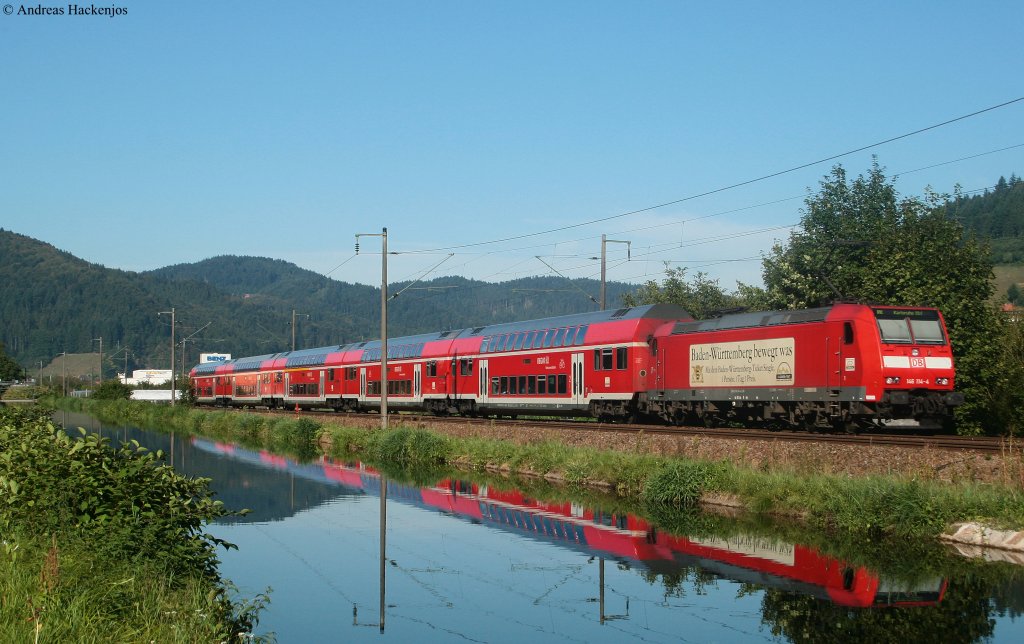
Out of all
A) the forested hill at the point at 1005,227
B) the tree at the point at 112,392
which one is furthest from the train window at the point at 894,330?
the forested hill at the point at 1005,227

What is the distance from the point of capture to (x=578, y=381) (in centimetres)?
4569

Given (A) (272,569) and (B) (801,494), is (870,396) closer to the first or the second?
(B) (801,494)

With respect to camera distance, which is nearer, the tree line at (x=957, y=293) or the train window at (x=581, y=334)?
the tree line at (x=957, y=293)

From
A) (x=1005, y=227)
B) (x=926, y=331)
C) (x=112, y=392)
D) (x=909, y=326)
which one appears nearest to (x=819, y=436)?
(x=909, y=326)

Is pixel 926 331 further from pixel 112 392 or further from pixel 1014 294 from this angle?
pixel 1014 294

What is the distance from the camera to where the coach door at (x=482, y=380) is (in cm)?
5334

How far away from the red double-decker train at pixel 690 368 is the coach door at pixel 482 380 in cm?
9

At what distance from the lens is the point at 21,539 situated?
1333 cm

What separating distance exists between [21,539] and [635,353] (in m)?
31.0

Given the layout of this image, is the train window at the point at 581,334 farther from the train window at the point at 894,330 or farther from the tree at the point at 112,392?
the tree at the point at 112,392

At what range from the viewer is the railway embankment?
20.9 metres

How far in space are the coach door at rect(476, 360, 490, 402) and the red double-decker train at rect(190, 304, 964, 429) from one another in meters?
0.09

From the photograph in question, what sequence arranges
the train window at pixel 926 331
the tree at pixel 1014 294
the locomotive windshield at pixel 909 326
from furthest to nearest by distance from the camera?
the tree at pixel 1014 294
the train window at pixel 926 331
the locomotive windshield at pixel 909 326

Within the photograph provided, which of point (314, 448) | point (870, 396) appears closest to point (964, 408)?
point (870, 396)
